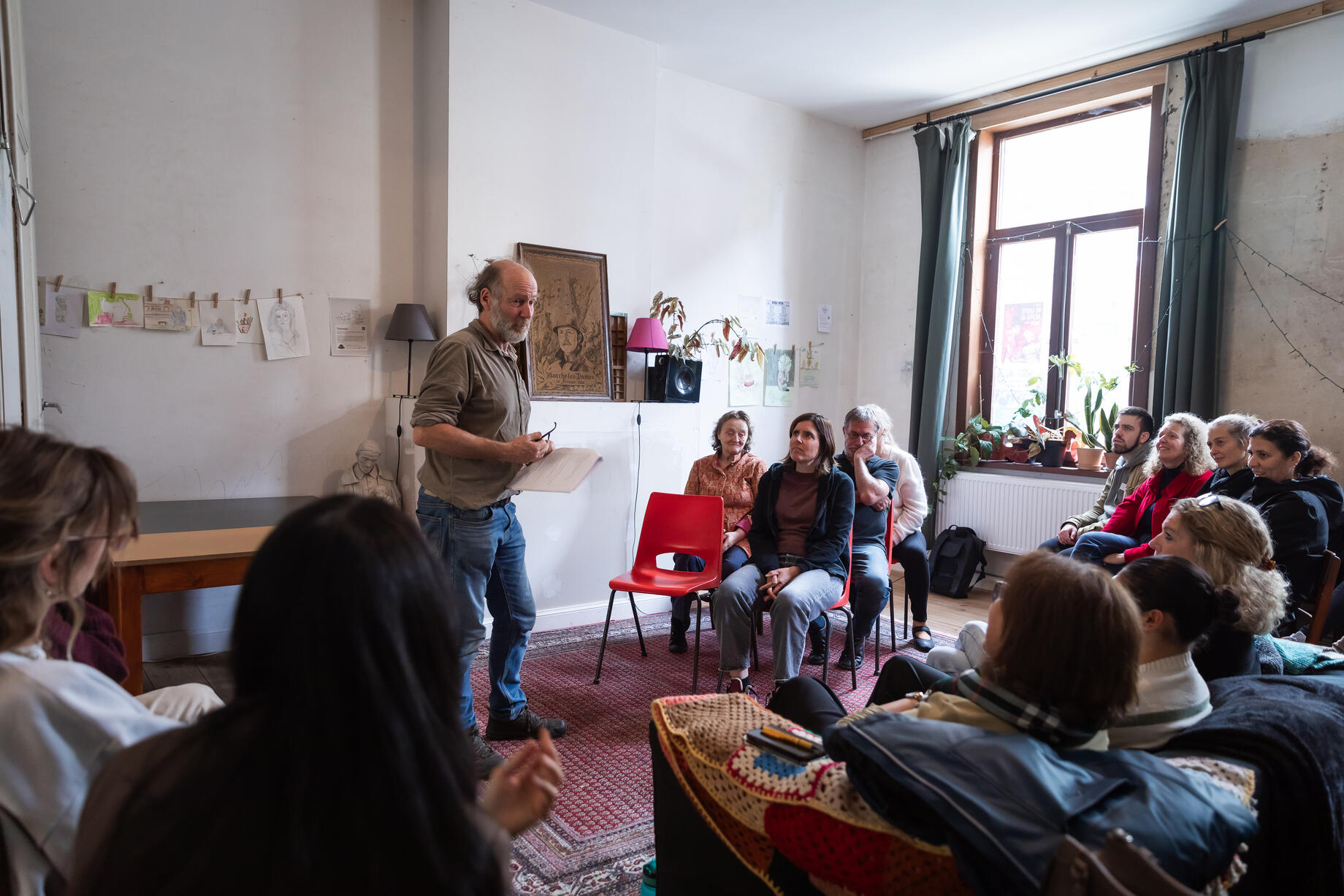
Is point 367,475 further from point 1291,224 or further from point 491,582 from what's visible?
point 1291,224

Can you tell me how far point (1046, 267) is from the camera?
16.8 feet

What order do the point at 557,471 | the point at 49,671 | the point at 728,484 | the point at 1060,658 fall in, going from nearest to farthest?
1. the point at 49,671
2. the point at 1060,658
3. the point at 557,471
4. the point at 728,484

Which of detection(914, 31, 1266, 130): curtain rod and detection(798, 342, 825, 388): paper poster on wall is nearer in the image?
detection(914, 31, 1266, 130): curtain rod

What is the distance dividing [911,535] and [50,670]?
3760 mm

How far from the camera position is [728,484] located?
154 inches

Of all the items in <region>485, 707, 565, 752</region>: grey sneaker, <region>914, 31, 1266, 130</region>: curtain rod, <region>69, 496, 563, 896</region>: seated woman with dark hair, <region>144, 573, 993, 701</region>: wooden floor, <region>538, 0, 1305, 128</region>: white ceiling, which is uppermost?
<region>538, 0, 1305, 128</region>: white ceiling

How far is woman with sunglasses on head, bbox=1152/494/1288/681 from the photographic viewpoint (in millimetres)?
1759

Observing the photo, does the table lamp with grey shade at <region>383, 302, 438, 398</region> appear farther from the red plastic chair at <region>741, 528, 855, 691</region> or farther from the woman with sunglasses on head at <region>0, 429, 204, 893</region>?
the woman with sunglasses on head at <region>0, 429, 204, 893</region>

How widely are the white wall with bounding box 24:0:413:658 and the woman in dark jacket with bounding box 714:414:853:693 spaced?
1.91m

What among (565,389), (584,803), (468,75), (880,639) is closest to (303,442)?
(565,389)

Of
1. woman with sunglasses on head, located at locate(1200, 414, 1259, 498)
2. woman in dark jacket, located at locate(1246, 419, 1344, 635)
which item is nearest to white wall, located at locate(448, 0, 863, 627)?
woman with sunglasses on head, located at locate(1200, 414, 1259, 498)

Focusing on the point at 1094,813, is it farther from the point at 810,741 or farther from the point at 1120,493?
the point at 1120,493

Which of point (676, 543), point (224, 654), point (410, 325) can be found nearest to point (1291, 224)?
point (676, 543)

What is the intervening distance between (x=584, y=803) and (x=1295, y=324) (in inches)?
161
